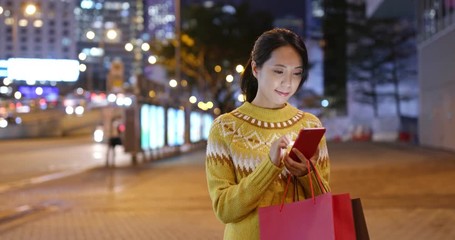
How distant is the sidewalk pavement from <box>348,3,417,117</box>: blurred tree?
3635 cm

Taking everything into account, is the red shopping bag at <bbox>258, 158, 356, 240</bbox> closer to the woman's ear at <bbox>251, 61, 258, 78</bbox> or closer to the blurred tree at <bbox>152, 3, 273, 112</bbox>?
the woman's ear at <bbox>251, 61, 258, 78</bbox>

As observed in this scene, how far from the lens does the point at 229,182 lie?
2809mm

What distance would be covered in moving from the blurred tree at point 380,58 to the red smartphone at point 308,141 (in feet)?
174

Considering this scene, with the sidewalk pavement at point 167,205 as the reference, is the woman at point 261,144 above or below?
above

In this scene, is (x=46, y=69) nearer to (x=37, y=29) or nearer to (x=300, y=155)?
(x=37, y=29)

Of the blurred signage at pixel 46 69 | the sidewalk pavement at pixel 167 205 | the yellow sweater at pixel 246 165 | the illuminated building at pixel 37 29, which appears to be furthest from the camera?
the illuminated building at pixel 37 29

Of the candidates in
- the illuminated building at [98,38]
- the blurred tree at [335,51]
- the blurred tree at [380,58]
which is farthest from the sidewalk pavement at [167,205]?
the blurred tree at [335,51]

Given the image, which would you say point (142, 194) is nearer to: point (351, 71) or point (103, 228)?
point (103, 228)

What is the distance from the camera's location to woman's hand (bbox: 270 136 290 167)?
8.36 feet

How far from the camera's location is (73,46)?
3378 centimetres

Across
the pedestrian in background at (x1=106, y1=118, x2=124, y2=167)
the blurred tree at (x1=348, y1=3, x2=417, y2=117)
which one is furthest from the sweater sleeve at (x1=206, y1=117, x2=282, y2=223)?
the blurred tree at (x1=348, y1=3, x2=417, y2=117)

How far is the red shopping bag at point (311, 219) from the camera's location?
243 cm

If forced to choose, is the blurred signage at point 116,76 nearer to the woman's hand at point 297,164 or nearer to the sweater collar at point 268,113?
the sweater collar at point 268,113

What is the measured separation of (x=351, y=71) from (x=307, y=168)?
59241 millimetres
